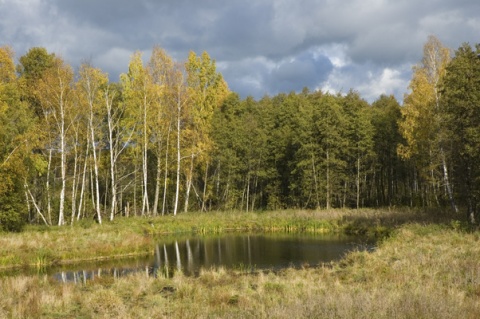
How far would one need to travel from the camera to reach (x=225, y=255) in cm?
2592

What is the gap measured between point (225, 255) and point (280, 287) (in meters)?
12.1

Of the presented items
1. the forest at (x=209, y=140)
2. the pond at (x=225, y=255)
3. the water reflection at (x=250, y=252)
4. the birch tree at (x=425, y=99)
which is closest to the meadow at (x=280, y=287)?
the pond at (x=225, y=255)

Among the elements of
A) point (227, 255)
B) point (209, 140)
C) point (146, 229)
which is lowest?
point (227, 255)

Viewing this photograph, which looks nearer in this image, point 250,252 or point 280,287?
point 280,287

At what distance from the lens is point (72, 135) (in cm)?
3669

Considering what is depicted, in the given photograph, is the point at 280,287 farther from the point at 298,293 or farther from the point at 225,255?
the point at 225,255

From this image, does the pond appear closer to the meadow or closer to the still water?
the still water

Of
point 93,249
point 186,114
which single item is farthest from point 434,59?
point 93,249

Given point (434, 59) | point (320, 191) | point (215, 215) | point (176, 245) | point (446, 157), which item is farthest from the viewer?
point (320, 191)

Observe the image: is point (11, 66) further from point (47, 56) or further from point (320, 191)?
point (320, 191)

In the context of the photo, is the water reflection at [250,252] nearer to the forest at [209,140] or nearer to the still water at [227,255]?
the still water at [227,255]

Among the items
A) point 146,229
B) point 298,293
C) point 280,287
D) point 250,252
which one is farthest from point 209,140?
point 298,293

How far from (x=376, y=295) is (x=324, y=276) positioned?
574cm

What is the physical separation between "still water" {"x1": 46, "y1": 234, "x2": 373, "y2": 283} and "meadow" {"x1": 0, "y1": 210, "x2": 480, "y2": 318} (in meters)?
1.99
